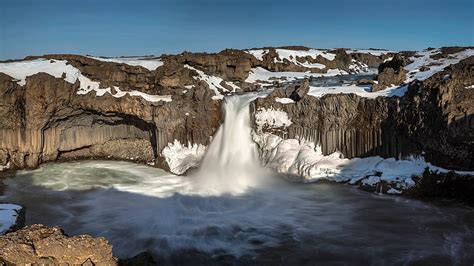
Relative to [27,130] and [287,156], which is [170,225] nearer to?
[287,156]

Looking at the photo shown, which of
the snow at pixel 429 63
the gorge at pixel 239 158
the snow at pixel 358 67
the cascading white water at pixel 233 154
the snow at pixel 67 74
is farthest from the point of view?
the snow at pixel 358 67

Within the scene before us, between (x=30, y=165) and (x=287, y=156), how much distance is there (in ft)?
43.2

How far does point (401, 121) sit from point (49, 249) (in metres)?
16.1

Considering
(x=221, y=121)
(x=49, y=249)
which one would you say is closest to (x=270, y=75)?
(x=221, y=121)

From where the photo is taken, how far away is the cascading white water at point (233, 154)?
67.0ft

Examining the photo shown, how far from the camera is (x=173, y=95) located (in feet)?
78.0

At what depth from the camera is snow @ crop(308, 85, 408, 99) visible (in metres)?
20.0

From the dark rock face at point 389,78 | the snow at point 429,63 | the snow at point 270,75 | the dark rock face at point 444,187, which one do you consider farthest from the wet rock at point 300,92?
the snow at point 270,75

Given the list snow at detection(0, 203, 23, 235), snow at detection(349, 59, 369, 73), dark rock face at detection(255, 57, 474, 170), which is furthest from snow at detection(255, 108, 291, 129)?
snow at detection(349, 59, 369, 73)

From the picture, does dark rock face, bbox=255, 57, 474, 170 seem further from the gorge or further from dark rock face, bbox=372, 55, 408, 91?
dark rock face, bbox=372, 55, 408, 91

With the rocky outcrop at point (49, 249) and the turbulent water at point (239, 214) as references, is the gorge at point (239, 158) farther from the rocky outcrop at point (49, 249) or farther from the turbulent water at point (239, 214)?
the rocky outcrop at point (49, 249)

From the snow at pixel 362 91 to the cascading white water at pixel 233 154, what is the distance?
3480 mm

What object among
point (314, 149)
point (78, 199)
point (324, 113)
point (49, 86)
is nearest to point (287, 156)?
point (314, 149)

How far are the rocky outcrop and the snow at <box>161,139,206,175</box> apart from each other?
15290mm
